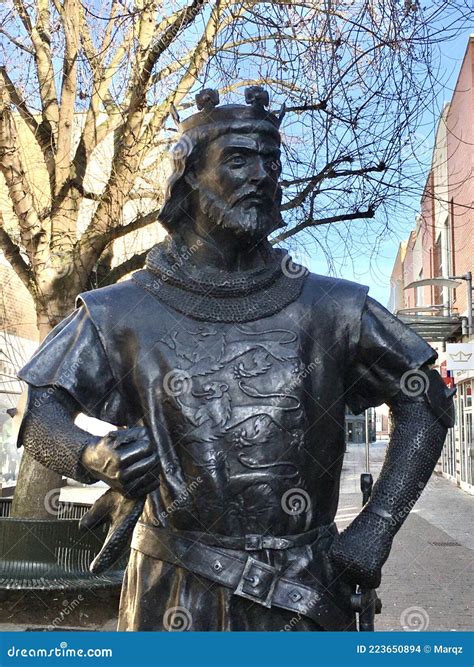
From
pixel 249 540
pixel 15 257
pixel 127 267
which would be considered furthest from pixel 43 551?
pixel 249 540

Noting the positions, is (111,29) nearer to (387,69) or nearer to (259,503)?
(387,69)

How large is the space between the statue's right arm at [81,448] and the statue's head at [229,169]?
2.05ft

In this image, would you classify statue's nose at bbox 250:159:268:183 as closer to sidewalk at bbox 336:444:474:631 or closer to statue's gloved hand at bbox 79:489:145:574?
statue's gloved hand at bbox 79:489:145:574

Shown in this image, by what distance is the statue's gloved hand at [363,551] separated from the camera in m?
2.00

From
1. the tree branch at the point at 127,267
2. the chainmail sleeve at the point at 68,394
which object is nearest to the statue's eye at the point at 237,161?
the chainmail sleeve at the point at 68,394

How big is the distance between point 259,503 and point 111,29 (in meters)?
7.23

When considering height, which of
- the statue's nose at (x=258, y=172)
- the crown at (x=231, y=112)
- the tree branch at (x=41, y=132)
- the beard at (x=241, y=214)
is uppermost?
the tree branch at (x=41, y=132)

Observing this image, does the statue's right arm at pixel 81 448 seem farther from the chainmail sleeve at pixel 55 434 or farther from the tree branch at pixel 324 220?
the tree branch at pixel 324 220

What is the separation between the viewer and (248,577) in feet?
6.38

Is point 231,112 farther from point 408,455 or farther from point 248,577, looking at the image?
point 248,577

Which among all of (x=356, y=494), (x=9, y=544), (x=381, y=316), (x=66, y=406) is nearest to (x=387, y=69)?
(x=381, y=316)

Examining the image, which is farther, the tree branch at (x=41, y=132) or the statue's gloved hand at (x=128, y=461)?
the tree branch at (x=41, y=132)

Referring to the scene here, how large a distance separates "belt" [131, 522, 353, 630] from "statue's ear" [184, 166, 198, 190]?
933 millimetres

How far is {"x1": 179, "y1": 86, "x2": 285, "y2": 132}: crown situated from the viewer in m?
2.15
